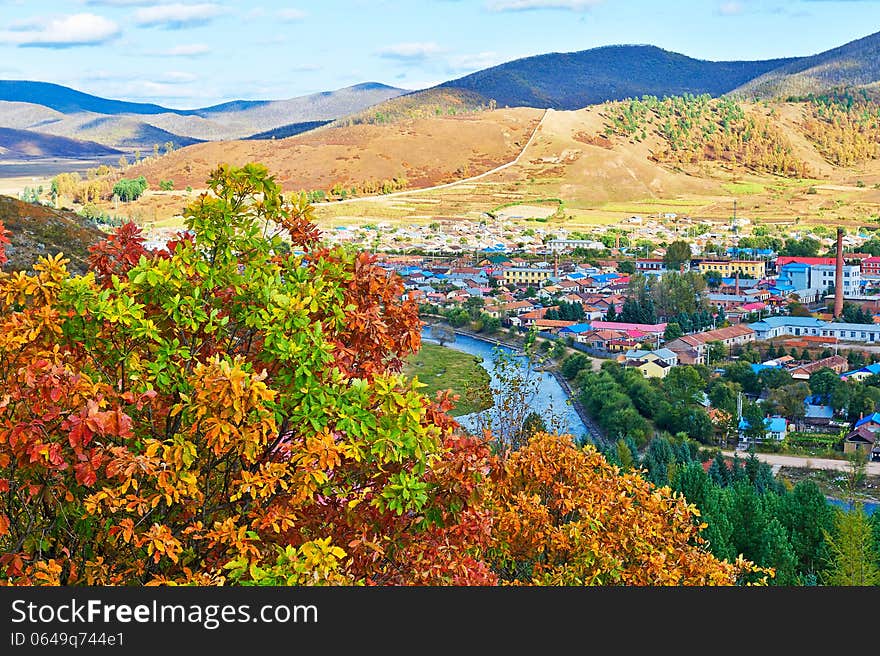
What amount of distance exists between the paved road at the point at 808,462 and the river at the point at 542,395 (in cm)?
→ 177

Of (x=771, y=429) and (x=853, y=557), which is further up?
(x=853, y=557)

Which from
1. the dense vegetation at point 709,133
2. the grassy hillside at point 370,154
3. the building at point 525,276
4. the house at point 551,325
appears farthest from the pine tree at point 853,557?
the dense vegetation at point 709,133

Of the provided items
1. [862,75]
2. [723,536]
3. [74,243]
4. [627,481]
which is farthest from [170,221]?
[862,75]

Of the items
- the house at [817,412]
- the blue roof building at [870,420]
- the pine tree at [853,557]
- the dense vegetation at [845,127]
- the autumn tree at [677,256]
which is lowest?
the house at [817,412]

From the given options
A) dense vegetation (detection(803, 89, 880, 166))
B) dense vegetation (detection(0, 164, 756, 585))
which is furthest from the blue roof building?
dense vegetation (detection(803, 89, 880, 166))

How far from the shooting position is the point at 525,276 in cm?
2439

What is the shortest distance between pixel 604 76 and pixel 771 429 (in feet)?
247

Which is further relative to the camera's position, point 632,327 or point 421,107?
point 421,107

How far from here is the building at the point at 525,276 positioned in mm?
24062

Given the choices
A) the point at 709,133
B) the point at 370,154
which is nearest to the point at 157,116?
the point at 370,154

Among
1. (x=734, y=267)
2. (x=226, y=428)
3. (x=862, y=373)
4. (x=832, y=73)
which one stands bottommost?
(x=862, y=373)

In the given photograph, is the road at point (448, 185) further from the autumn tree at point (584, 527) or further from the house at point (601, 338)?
the autumn tree at point (584, 527)

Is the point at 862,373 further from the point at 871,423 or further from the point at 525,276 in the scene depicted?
the point at 525,276

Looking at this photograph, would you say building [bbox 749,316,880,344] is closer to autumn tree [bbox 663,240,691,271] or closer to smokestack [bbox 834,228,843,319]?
smokestack [bbox 834,228,843,319]
